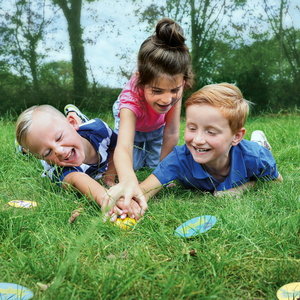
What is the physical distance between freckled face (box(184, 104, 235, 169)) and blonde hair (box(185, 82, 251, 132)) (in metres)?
0.03

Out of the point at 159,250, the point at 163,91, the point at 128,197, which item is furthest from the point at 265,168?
the point at 159,250

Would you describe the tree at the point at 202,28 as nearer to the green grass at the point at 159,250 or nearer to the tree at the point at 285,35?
the tree at the point at 285,35

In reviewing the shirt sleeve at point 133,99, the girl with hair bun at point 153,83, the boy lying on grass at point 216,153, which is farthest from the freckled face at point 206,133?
the shirt sleeve at point 133,99

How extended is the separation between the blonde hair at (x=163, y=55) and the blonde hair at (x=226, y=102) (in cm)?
39

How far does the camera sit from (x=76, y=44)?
7.24 meters

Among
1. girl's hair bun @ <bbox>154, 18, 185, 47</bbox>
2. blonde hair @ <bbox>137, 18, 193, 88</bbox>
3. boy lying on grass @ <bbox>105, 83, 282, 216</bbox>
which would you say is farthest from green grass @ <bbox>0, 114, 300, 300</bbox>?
girl's hair bun @ <bbox>154, 18, 185, 47</bbox>

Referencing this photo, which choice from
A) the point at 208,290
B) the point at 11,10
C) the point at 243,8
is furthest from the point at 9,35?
the point at 208,290

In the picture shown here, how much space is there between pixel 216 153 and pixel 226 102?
294 mm

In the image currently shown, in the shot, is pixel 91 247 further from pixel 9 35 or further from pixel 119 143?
pixel 9 35

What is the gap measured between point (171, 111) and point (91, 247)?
66.9 inches

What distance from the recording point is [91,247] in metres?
1.65

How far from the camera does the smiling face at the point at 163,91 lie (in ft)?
8.74

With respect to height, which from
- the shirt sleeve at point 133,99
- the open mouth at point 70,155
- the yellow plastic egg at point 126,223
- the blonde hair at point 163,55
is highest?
the blonde hair at point 163,55

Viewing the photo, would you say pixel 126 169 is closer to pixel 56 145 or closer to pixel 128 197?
pixel 128 197
